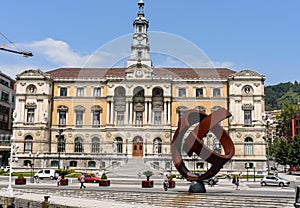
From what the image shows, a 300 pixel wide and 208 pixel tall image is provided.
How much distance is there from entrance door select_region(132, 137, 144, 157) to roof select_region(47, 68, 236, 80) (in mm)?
12293

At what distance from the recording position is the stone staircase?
57.6 meters

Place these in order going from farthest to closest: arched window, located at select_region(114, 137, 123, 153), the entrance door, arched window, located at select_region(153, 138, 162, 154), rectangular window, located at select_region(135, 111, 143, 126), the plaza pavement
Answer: rectangular window, located at select_region(135, 111, 143, 126) < the entrance door < arched window, located at select_region(114, 137, 123, 153) < arched window, located at select_region(153, 138, 162, 154) < the plaza pavement

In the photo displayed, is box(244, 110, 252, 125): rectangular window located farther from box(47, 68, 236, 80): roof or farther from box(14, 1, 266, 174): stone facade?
box(47, 68, 236, 80): roof

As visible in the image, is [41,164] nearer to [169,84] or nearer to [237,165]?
[169,84]

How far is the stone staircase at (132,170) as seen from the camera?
57606mm

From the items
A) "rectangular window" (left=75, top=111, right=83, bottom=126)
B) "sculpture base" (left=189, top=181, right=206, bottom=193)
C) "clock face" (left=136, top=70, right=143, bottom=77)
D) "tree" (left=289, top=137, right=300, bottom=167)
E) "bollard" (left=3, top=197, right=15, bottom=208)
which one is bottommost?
"bollard" (left=3, top=197, right=15, bottom=208)

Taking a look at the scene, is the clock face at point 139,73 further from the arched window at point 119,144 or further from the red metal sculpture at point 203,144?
the red metal sculpture at point 203,144

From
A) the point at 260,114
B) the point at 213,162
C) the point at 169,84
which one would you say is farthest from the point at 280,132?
the point at 213,162

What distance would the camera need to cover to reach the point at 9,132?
84125 millimetres

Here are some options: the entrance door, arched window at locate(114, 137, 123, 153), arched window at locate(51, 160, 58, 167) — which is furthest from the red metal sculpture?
arched window at locate(51, 160, 58, 167)

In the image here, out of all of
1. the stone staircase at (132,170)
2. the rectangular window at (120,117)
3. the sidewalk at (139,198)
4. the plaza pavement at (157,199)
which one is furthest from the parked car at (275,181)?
the rectangular window at (120,117)

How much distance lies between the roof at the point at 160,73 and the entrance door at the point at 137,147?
12.3 m

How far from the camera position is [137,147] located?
234ft

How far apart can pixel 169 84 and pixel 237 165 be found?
19.1m
